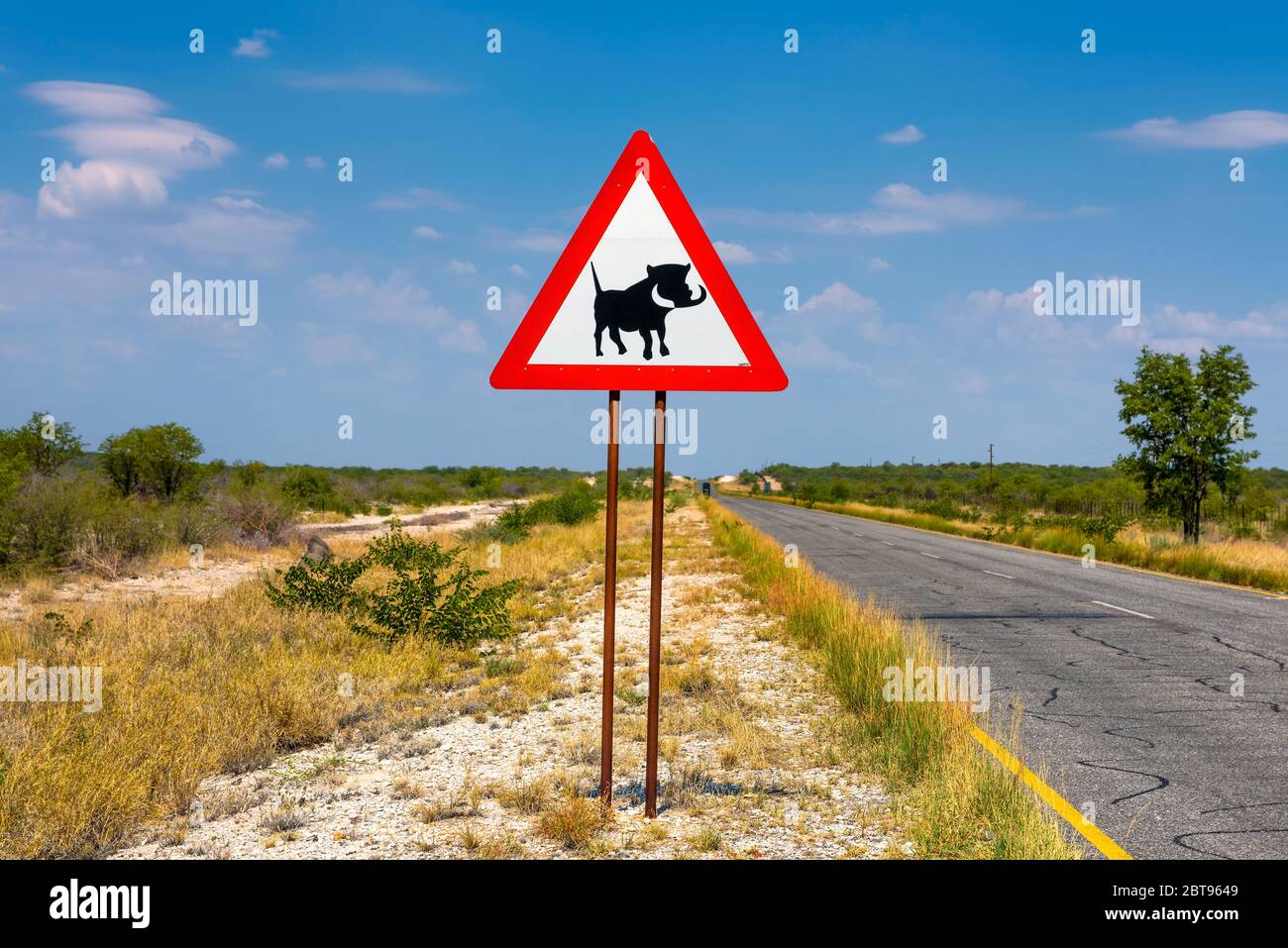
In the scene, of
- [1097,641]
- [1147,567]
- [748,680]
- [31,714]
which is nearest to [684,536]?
[1147,567]

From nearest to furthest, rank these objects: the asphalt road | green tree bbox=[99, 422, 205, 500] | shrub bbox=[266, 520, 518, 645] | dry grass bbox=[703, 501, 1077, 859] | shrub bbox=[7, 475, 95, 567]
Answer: dry grass bbox=[703, 501, 1077, 859] < the asphalt road < shrub bbox=[266, 520, 518, 645] < shrub bbox=[7, 475, 95, 567] < green tree bbox=[99, 422, 205, 500]

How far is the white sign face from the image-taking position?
4227 mm

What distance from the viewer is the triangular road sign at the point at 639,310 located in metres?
4.22

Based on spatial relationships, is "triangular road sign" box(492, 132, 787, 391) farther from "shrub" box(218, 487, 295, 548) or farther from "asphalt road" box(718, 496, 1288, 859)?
"shrub" box(218, 487, 295, 548)

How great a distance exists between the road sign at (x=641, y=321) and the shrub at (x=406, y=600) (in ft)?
17.4

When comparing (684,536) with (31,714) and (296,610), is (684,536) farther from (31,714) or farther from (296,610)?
(31,714)

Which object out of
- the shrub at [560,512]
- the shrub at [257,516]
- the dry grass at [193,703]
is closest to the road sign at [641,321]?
Answer: the dry grass at [193,703]

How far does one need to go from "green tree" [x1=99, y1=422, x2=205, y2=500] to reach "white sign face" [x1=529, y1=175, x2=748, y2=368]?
29.1 metres

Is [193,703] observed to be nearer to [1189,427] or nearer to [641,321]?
[641,321]

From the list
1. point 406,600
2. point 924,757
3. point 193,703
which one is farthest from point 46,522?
point 924,757

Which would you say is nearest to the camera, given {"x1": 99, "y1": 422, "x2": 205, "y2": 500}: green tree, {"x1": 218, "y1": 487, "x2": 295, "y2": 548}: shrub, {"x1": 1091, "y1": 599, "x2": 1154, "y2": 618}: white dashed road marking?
{"x1": 1091, "y1": 599, "x2": 1154, "y2": 618}: white dashed road marking

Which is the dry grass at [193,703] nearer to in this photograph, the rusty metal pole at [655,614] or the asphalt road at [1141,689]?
the rusty metal pole at [655,614]

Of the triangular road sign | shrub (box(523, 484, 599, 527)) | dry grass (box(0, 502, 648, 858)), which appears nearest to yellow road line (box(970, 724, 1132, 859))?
the triangular road sign

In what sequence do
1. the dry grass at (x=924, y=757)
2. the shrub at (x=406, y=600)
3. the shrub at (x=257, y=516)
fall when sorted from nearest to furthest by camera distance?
the dry grass at (x=924, y=757) < the shrub at (x=406, y=600) < the shrub at (x=257, y=516)
